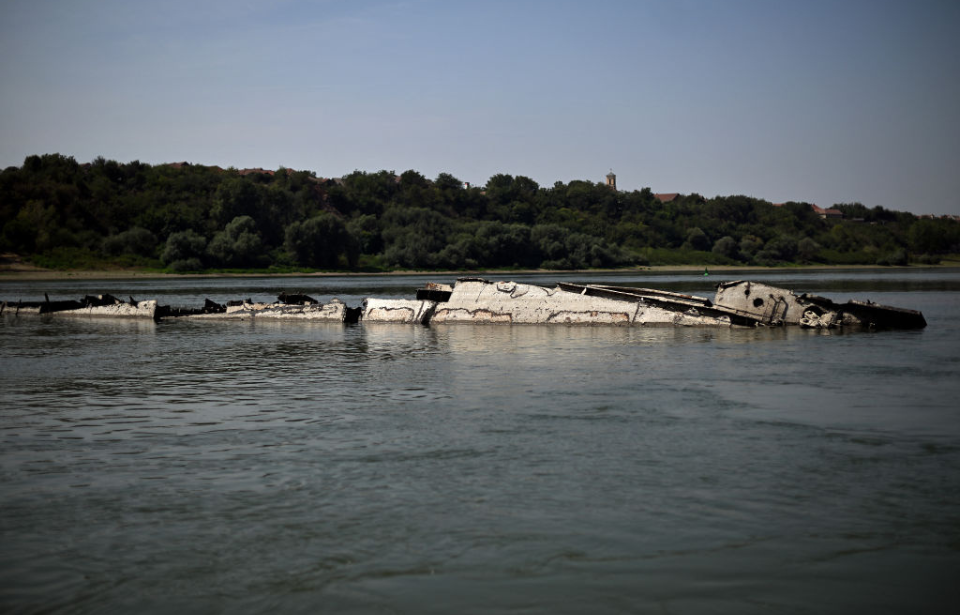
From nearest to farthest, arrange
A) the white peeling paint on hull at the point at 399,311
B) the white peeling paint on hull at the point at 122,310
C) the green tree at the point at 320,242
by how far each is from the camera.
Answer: the white peeling paint on hull at the point at 399,311
the white peeling paint on hull at the point at 122,310
the green tree at the point at 320,242

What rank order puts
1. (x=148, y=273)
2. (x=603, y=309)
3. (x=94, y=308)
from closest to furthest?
(x=603, y=309)
(x=94, y=308)
(x=148, y=273)

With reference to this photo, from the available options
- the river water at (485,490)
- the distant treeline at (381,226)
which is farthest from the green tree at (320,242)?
the river water at (485,490)

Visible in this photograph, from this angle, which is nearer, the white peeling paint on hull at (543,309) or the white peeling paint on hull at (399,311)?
the white peeling paint on hull at (543,309)

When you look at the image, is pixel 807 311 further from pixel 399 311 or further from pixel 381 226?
pixel 381 226

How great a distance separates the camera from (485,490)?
770cm

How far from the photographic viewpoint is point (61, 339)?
24.4 metres

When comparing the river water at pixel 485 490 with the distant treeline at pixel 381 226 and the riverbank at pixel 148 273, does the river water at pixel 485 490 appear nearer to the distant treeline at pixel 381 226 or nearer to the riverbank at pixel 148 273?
the riverbank at pixel 148 273

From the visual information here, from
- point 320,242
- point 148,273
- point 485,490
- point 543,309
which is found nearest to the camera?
point 485,490

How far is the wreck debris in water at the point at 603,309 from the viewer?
24812mm

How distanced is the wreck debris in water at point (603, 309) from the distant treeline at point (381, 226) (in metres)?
66.0

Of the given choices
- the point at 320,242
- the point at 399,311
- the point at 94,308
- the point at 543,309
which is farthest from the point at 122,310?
the point at 320,242

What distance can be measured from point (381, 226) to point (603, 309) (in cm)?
9546

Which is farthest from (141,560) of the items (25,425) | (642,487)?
(25,425)

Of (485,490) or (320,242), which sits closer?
(485,490)
